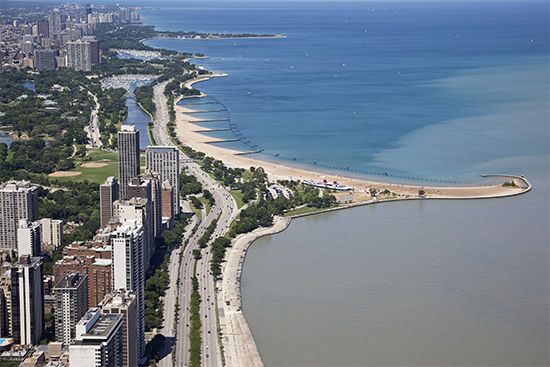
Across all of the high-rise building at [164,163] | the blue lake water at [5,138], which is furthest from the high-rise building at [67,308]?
the blue lake water at [5,138]

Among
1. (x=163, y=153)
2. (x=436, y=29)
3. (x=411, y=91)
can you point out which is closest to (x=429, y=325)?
(x=163, y=153)

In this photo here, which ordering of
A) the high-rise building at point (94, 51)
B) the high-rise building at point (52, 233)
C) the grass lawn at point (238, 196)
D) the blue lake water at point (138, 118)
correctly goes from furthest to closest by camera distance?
the high-rise building at point (94, 51), the blue lake water at point (138, 118), the grass lawn at point (238, 196), the high-rise building at point (52, 233)

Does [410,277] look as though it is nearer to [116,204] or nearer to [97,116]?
[116,204]

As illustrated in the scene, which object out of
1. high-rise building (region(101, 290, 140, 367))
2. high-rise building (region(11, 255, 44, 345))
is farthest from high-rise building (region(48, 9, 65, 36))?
high-rise building (region(101, 290, 140, 367))

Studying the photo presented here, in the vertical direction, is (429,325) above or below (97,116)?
below

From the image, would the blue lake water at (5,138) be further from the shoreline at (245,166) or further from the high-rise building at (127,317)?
the high-rise building at (127,317)

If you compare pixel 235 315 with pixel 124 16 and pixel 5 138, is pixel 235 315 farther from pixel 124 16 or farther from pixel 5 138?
pixel 124 16
